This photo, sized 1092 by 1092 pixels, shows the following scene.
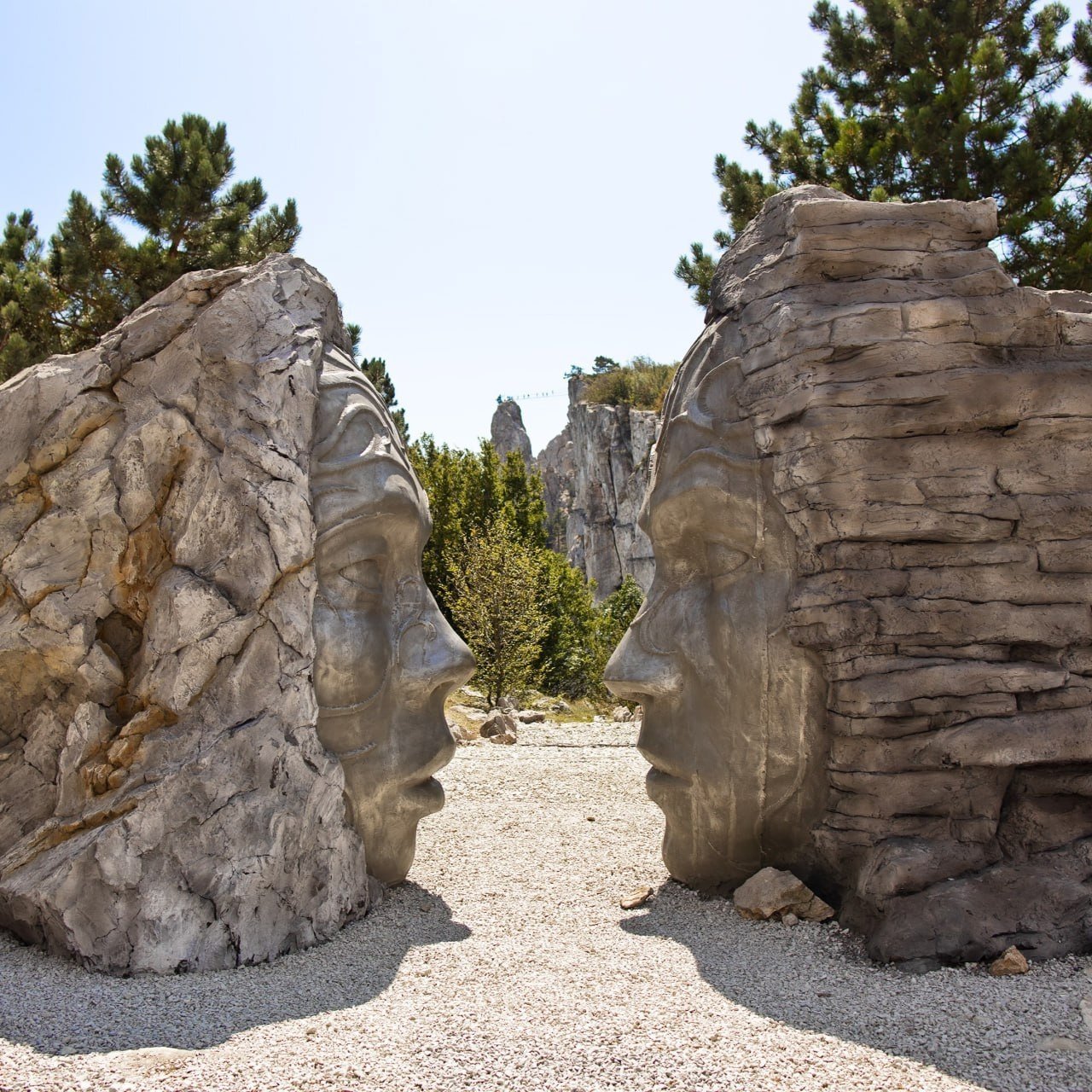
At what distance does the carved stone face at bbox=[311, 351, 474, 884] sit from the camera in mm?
4738

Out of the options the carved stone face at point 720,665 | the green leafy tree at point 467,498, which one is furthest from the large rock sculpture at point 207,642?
the green leafy tree at point 467,498

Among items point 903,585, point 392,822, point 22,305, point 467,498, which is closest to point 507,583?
point 467,498

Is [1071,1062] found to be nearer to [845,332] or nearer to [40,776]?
[845,332]

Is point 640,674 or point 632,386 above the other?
point 632,386

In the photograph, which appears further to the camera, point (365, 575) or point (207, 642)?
point (365, 575)

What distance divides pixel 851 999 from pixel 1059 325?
2968 mm

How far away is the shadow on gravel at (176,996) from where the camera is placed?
345cm

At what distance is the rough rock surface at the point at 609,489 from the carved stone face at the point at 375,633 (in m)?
32.0

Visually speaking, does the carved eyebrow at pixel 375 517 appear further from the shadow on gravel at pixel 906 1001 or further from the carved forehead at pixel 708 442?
the shadow on gravel at pixel 906 1001

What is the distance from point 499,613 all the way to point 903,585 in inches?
431

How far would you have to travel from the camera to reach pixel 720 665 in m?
4.98

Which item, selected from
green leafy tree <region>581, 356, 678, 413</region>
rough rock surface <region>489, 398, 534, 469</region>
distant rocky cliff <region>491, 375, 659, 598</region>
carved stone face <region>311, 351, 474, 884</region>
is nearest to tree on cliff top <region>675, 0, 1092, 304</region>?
carved stone face <region>311, 351, 474, 884</region>

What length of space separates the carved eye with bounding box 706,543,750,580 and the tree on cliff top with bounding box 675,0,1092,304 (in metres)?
7.61

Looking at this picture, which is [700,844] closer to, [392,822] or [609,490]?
[392,822]
